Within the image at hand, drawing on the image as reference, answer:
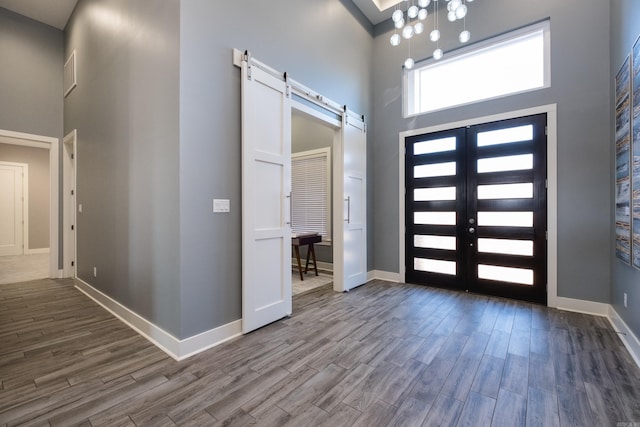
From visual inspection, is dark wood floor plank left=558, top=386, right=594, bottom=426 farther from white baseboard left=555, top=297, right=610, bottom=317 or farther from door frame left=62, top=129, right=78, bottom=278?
door frame left=62, top=129, right=78, bottom=278

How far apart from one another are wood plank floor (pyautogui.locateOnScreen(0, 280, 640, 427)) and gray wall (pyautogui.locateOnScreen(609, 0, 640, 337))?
0.96 feet

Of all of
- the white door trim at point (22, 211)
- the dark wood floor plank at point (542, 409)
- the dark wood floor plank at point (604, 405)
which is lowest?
the dark wood floor plank at point (542, 409)

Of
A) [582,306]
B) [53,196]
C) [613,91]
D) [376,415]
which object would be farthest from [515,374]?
[53,196]

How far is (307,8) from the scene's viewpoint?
11.8ft

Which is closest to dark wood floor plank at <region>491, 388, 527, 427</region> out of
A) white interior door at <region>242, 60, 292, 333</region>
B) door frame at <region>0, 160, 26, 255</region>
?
white interior door at <region>242, 60, 292, 333</region>

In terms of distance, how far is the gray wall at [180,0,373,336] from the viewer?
91.1 inches

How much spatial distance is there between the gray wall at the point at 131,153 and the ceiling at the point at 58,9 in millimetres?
713

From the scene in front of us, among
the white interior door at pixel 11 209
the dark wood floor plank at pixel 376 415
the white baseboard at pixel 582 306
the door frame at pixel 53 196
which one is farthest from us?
the white interior door at pixel 11 209

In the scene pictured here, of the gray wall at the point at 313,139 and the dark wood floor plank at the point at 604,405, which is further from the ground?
the gray wall at the point at 313,139

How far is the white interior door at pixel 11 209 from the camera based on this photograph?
7.28 m

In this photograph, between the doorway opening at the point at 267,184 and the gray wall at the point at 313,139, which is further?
the gray wall at the point at 313,139

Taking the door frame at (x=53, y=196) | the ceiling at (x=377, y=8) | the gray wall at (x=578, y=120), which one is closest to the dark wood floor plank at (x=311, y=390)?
the gray wall at (x=578, y=120)

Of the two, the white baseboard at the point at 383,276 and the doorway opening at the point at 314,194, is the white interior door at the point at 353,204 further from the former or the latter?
the doorway opening at the point at 314,194

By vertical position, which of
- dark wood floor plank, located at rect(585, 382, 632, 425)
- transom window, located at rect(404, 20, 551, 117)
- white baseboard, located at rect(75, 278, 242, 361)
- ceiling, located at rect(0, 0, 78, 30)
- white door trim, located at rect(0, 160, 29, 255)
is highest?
ceiling, located at rect(0, 0, 78, 30)
